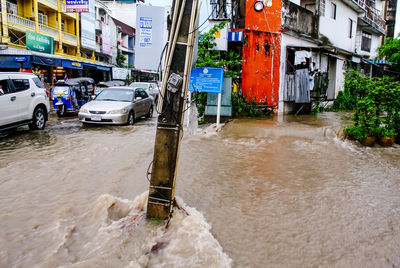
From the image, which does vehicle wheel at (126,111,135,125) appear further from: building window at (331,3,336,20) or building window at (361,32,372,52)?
building window at (361,32,372,52)

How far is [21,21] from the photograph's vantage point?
23312 mm

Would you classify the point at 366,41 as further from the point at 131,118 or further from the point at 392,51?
the point at 131,118

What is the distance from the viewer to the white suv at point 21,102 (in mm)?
8984

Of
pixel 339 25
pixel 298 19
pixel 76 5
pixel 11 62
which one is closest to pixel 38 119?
pixel 11 62

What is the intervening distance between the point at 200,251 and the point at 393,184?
407 centimetres

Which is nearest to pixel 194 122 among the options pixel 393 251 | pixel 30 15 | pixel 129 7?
pixel 393 251

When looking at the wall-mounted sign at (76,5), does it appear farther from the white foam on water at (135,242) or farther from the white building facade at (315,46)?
the white foam on water at (135,242)

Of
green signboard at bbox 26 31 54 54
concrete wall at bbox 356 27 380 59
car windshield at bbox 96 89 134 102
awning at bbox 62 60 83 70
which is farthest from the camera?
concrete wall at bbox 356 27 380 59

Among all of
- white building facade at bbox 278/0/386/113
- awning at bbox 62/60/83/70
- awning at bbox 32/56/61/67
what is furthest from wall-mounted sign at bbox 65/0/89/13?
white building facade at bbox 278/0/386/113

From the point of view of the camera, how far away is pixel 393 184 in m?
5.71

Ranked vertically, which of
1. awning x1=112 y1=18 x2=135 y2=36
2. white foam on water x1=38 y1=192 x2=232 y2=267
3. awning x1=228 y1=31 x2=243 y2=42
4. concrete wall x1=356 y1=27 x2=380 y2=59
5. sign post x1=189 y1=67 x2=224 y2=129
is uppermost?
awning x1=112 y1=18 x2=135 y2=36

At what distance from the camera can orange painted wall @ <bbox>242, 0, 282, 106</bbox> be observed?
13602 mm

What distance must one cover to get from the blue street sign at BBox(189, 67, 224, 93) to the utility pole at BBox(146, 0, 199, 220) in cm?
662

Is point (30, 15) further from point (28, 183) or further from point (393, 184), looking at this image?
point (393, 184)
